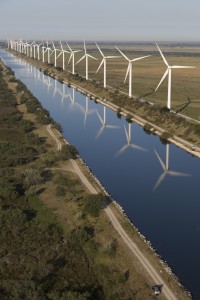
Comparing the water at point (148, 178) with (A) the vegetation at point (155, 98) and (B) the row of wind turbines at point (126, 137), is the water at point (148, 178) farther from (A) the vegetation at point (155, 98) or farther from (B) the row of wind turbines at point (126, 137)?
(A) the vegetation at point (155, 98)

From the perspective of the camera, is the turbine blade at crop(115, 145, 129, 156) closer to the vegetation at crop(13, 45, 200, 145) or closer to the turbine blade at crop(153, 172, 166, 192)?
the vegetation at crop(13, 45, 200, 145)

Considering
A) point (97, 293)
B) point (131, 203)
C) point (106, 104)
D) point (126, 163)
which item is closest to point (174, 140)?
point (126, 163)

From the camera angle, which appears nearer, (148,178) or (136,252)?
(136,252)

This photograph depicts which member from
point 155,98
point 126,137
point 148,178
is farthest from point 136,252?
point 155,98

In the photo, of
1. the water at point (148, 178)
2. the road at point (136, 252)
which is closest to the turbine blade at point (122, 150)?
the water at point (148, 178)

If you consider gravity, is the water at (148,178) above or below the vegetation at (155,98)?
below

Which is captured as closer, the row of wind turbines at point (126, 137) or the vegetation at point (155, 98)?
the row of wind turbines at point (126, 137)

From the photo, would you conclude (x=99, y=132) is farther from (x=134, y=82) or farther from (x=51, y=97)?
(x=134, y=82)

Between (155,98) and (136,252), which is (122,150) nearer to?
(136,252)
